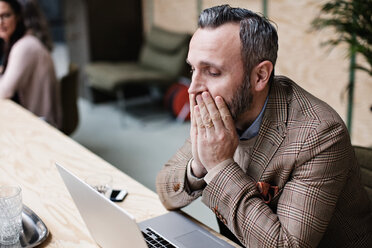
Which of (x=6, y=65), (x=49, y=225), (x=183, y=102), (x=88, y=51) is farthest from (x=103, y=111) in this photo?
(x=49, y=225)

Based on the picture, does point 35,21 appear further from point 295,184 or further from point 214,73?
point 295,184

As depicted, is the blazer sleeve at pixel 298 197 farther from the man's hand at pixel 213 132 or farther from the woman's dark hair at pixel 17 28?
the woman's dark hair at pixel 17 28

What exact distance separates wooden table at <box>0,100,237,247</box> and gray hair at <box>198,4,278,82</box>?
22.7 inches

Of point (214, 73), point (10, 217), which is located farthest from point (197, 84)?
point (10, 217)

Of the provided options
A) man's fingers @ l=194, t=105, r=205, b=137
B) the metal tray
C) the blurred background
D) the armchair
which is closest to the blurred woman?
the blurred background

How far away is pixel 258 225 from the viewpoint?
1.16 metres

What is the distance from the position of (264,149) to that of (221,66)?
0.27 meters

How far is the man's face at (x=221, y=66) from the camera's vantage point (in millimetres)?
1217

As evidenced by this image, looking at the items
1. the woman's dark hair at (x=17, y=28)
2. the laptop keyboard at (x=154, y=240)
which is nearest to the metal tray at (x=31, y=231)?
the laptop keyboard at (x=154, y=240)

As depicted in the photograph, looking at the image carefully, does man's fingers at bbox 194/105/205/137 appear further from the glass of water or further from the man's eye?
the glass of water

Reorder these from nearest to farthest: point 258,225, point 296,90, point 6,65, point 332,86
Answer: point 258,225
point 296,90
point 6,65
point 332,86

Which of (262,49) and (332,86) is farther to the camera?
(332,86)

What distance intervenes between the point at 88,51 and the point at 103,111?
2.38ft

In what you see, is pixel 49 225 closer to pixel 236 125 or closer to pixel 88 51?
pixel 236 125
